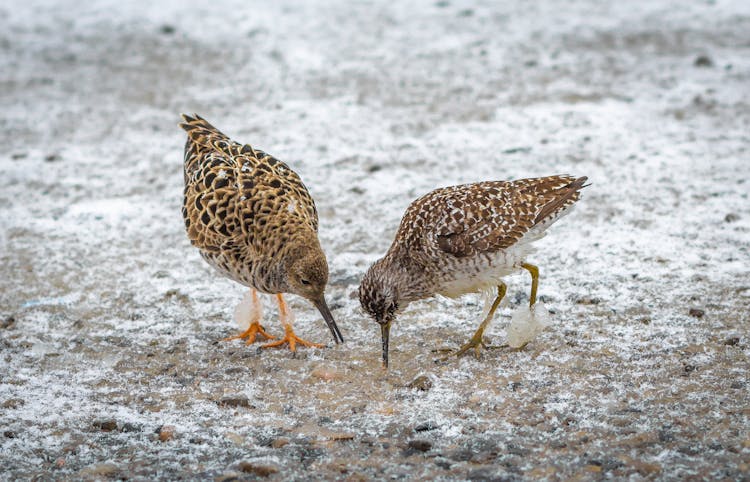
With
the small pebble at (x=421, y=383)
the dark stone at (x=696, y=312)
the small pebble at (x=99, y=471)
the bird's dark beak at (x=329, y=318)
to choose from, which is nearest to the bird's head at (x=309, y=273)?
the bird's dark beak at (x=329, y=318)

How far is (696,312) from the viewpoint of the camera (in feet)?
20.3

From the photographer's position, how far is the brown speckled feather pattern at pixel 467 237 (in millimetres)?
5777

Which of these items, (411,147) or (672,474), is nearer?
(672,474)

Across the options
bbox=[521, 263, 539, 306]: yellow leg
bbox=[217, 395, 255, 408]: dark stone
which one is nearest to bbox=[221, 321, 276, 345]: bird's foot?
bbox=[217, 395, 255, 408]: dark stone

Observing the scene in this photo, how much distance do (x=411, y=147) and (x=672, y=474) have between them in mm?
5467

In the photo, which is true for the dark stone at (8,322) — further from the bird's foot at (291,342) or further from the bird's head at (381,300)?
the bird's head at (381,300)

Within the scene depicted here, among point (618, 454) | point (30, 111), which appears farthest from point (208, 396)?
A: point (30, 111)

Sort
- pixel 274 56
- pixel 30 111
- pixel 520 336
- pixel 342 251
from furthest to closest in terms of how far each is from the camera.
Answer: pixel 274 56 < pixel 30 111 < pixel 342 251 < pixel 520 336

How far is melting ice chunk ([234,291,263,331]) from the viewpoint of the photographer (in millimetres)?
6480

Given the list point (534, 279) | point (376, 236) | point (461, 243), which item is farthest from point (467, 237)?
point (376, 236)

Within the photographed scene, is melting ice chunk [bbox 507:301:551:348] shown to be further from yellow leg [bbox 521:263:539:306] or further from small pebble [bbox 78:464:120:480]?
small pebble [bbox 78:464:120:480]

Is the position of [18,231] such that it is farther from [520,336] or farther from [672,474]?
[672,474]

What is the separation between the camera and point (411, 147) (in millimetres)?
9352

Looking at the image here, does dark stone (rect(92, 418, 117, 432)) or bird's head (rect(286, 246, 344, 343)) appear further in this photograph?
bird's head (rect(286, 246, 344, 343))
